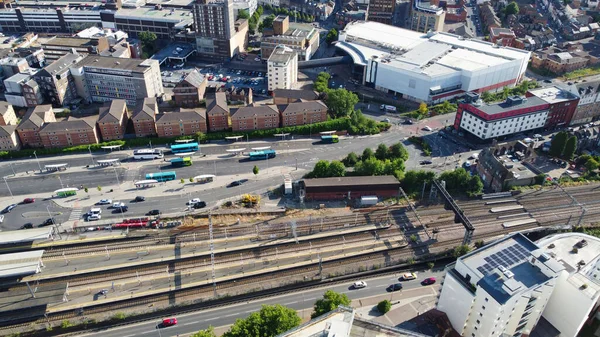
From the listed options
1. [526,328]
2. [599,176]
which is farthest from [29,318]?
[599,176]

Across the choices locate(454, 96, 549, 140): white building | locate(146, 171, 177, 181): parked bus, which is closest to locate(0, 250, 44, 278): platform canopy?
locate(146, 171, 177, 181): parked bus

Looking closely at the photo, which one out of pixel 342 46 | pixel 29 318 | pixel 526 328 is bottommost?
pixel 29 318

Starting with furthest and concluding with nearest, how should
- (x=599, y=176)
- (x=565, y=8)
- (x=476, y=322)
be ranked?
(x=565, y=8)
(x=599, y=176)
(x=476, y=322)

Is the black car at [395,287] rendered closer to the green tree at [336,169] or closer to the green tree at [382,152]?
the green tree at [336,169]

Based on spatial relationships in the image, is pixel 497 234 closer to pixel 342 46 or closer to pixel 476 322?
pixel 476 322

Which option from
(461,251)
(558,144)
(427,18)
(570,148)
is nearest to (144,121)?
(461,251)

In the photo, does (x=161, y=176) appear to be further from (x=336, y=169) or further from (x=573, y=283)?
(x=573, y=283)

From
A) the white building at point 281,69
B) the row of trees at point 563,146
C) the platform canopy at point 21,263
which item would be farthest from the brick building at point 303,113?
the platform canopy at point 21,263
